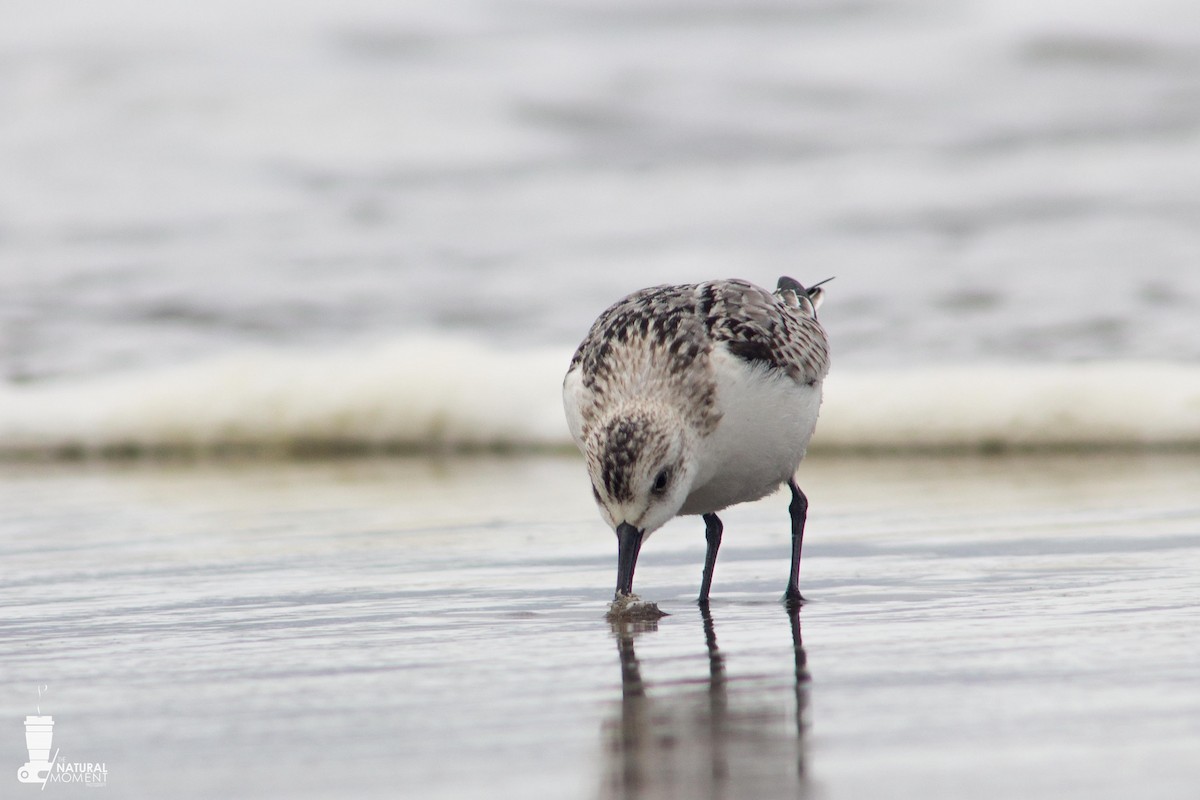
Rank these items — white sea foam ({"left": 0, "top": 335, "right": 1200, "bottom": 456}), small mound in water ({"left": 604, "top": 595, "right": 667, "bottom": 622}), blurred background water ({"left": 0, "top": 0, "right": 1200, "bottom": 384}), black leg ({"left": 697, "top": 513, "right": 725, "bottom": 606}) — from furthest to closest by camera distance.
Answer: blurred background water ({"left": 0, "top": 0, "right": 1200, "bottom": 384}) < white sea foam ({"left": 0, "top": 335, "right": 1200, "bottom": 456}) < black leg ({"left": 697, "top": 513, "right": 725, "bottom": 606}) < small mound in water ({"left": 604, "top": 595, "right": 667, "bottom": 622})

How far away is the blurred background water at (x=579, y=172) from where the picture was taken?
10133 millimetres

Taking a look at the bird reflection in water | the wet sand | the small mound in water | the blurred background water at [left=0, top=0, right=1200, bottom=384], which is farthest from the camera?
the blurred background water at [left=0, top=0, right=1200, bottom=384]

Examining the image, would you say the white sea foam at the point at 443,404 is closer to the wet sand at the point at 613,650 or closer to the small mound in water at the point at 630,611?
the wet sand at the point at 613,650

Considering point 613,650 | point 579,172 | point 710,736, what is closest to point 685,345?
point 613,650

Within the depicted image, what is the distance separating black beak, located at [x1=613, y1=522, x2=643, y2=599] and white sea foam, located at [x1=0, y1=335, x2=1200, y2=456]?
12.6 feet

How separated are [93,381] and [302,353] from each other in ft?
3.95

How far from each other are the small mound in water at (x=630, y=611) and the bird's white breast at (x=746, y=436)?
1.15 feet

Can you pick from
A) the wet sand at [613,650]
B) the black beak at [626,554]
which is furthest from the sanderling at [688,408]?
the wet sand at [613,650]

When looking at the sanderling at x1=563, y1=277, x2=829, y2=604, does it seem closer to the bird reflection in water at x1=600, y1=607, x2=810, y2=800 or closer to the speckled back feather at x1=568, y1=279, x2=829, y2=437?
the speckled back feather at x1=568, y1=279, x2=829, y2=437

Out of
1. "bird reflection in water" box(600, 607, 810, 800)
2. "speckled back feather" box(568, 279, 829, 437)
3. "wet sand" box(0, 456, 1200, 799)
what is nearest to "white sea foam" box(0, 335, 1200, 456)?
"wet sand" box(0, 456, 1200, 799)

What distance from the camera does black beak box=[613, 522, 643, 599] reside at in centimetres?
384

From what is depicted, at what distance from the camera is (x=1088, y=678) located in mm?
2848

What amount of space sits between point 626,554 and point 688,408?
1.29ft

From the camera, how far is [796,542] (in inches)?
174
